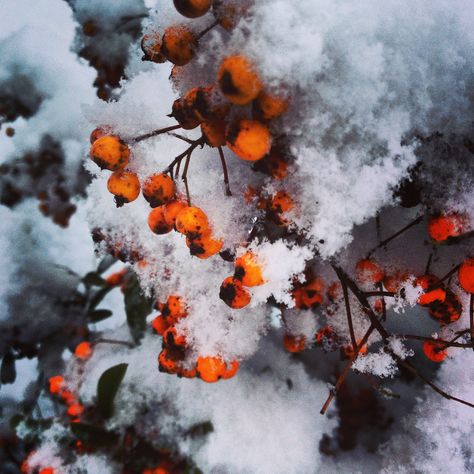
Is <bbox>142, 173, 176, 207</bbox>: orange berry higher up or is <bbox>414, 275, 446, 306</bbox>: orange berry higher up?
<bbox>142, 173, 176, 207</bbox>: orange berry

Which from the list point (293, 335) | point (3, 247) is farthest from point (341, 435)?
point (3, 247)

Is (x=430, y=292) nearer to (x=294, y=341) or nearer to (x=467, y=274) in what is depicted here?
(x=467, y=274)

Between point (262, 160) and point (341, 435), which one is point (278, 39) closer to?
point (262, 160)

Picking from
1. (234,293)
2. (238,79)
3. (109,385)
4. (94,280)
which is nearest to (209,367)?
(234,293)

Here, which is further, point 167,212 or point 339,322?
point 339,322

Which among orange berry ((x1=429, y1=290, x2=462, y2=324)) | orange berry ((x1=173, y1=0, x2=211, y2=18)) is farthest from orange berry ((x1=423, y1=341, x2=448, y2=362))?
orange berry ((x1=173, y1=0, x2=211, y2=18))

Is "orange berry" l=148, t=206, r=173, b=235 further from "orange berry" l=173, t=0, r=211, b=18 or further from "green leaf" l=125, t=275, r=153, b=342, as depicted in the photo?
"green leaf" l=125, t=275, r=153, b=342
